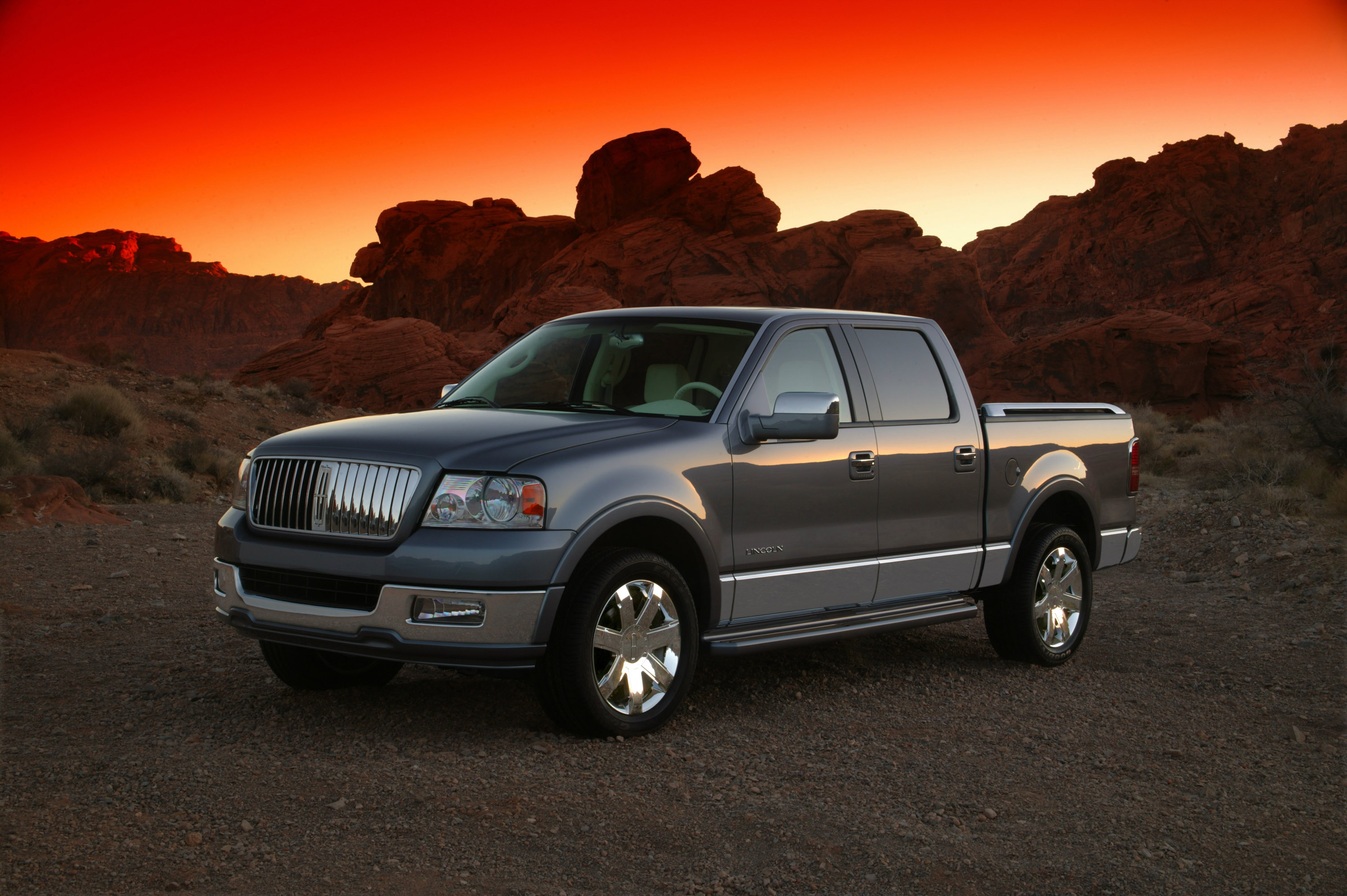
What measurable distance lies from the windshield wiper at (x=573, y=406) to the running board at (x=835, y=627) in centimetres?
114

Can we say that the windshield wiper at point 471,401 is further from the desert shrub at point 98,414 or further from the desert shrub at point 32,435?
the desert shrub at point 98,414

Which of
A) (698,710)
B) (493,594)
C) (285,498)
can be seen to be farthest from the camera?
(698,710)

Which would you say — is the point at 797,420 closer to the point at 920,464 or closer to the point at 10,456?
the point at 920,464

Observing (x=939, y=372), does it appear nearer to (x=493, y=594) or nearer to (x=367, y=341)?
(x=493, y=594)

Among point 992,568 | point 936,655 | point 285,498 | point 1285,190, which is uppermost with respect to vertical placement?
point 1285,190

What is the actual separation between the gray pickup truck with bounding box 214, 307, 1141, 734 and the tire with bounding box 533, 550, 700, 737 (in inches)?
0.4

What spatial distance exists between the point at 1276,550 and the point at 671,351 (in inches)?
300

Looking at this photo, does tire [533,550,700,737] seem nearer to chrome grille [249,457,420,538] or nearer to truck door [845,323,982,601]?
chrome grille [249,457,420,538]

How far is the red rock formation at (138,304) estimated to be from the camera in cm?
13150

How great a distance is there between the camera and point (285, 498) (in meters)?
5.09

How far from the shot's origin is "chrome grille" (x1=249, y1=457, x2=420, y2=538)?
4.79 meters

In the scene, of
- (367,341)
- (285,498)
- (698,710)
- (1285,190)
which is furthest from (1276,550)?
(1285,190)

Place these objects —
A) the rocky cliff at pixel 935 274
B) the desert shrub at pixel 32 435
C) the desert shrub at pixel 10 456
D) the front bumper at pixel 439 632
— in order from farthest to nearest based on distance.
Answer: the rocky cliff at pixel 935 274, the desert shrub at pixel 32 435, the desert shrub at pixel 10 456, the front bumper at pixel 439 632

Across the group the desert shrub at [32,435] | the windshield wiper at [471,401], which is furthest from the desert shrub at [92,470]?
the windshield wiper at [471,401]
